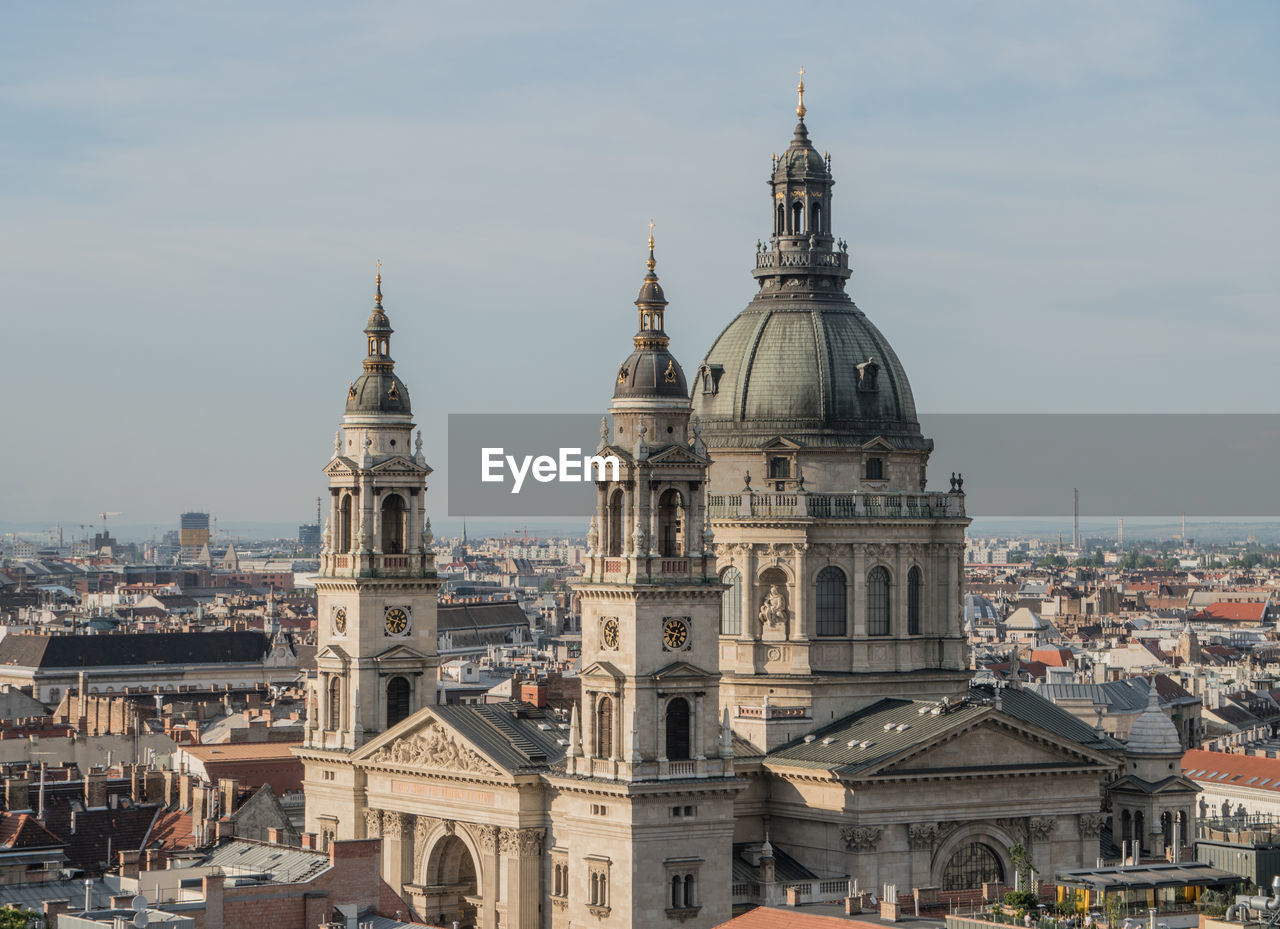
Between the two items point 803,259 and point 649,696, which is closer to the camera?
point 649,696

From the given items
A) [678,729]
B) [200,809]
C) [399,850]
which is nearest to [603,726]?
[678,729]

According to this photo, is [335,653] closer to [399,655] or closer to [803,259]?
[399,655]

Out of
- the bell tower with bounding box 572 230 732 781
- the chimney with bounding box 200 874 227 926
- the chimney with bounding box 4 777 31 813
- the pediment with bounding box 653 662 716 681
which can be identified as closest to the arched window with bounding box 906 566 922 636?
the bell tower with bounding box 572 230 732 781

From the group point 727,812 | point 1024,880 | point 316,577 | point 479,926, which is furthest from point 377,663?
point 1024,880

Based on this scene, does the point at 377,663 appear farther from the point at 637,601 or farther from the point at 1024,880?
the point at 1024,880

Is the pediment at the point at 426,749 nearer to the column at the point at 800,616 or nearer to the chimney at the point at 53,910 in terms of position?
the column at the point at 800,616

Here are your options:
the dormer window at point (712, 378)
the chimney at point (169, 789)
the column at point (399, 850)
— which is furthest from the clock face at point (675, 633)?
the chimney at point (169, 789)
